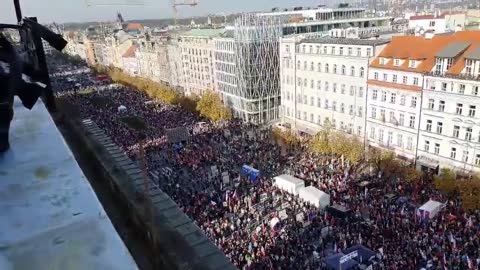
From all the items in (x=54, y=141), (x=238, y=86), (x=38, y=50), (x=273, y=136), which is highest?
(x=38, y=50)

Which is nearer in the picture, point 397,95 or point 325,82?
point 397,95

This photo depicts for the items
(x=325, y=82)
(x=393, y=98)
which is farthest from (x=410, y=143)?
(x=325, y=82)

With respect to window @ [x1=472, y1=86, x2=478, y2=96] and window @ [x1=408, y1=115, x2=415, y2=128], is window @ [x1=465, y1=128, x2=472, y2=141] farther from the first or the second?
window @ [x1=408, y1=115, x2=415, y2=128]

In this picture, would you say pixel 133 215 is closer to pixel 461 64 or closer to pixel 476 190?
pixel 476 190

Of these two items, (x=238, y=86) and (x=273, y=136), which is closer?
(x=273, y=136)

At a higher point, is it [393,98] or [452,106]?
[452,106]

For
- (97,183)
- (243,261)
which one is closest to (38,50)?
(97,183)

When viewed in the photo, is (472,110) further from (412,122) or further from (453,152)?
(412,122)

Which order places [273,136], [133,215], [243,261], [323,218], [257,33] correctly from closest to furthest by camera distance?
[133,215] < [243,261] < [323,218] < [273,136] < [257,33]
